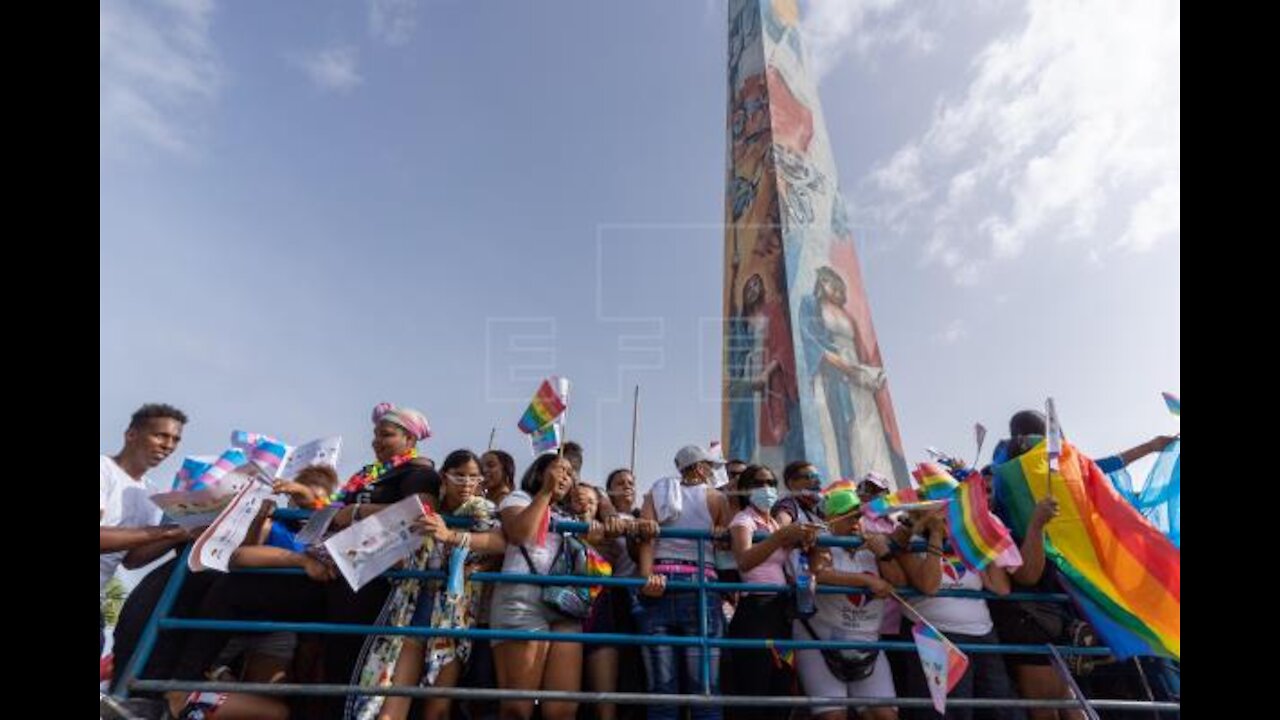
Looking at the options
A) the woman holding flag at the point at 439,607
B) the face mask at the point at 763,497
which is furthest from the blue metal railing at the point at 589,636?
the face mask at the point at 763,497

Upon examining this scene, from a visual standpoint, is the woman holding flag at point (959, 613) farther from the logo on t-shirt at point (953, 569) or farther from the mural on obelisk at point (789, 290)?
the mural on obelisk at point (789, 290)

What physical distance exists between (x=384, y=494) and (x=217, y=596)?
746mm

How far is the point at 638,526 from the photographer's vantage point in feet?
9.93

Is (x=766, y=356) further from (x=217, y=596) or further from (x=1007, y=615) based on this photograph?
(x=217, y=596)

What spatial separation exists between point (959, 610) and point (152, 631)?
132 inches

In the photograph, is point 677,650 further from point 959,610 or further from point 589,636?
point 959,610

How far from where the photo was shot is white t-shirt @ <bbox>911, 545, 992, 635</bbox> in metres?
3.16

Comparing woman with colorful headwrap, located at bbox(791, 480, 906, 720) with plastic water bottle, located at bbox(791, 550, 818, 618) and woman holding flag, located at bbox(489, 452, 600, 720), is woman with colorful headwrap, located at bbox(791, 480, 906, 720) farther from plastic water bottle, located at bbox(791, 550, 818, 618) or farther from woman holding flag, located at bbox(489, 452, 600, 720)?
woman holding flag, located at bbox(489, 452, 600, 720)

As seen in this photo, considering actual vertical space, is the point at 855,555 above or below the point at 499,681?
above

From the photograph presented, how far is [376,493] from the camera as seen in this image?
318cm
